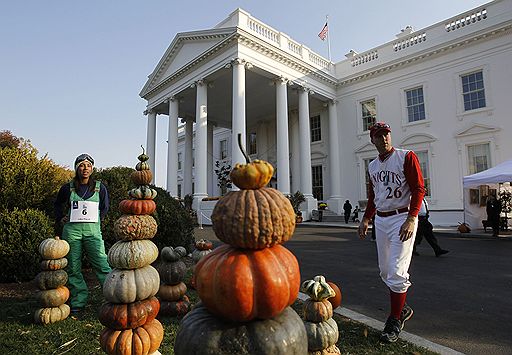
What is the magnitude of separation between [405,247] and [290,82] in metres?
18.3

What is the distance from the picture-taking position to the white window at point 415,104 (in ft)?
61.0

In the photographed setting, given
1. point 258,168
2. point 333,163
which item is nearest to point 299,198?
point 333,163

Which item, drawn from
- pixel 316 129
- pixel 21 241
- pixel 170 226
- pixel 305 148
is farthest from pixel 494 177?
pixel 316 129

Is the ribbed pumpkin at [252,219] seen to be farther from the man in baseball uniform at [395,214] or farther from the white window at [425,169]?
the white window at [425,169]

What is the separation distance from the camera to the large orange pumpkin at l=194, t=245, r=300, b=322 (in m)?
1.31

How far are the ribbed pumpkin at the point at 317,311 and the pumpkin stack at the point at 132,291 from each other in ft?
3.97

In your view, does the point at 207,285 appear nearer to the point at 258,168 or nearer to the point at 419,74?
the point at 258,168

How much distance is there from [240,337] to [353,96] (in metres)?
22.3

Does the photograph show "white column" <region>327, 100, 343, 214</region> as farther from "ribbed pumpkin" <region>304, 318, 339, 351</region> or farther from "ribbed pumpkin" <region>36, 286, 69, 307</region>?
"ribbed pumpkin" <region>304, 318, 339, 351</region>

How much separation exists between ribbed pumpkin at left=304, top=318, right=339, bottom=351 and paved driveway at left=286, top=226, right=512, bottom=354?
4.42 feet

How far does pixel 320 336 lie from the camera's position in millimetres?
2043

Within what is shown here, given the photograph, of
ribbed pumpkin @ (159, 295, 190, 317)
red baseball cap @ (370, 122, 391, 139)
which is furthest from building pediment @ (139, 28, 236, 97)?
ribbed pumpkin @ (159, 295, 190, 317)

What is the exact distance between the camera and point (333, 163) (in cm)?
2164

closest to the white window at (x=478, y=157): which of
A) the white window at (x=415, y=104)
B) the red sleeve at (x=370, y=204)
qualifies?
the white window at (x=415, y=104)
